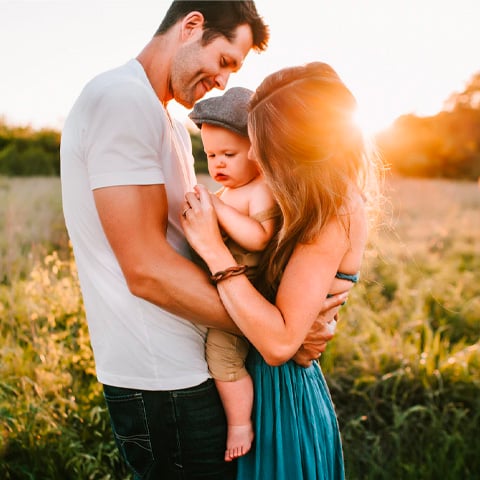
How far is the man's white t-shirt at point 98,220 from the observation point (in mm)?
1358

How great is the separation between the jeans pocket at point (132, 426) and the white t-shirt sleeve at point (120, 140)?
2.19 feet

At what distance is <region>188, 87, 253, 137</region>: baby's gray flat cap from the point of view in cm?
186

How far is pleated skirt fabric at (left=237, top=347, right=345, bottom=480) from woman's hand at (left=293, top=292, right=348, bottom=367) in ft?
0.16

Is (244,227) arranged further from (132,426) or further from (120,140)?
(132,426)

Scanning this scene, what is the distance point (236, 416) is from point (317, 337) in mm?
370

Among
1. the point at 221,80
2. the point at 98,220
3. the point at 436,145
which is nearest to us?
the point at 98,220

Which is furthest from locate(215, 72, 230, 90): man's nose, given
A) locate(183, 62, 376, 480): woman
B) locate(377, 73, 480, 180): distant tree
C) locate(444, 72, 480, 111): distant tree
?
locate(444, 72, 480, 111): distant tree

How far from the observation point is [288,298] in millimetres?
1507

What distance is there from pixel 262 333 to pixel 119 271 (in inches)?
18.2

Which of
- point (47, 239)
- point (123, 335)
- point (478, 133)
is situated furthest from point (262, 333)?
point (478, 133)

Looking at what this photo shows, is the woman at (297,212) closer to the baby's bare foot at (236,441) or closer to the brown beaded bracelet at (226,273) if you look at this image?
the brown beaded bracelet at (226,273)

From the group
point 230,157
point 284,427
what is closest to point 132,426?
point 284,427

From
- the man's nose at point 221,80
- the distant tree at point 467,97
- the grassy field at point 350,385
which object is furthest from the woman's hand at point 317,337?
the distant tree at point 467,97

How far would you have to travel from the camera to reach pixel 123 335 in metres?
1.54
